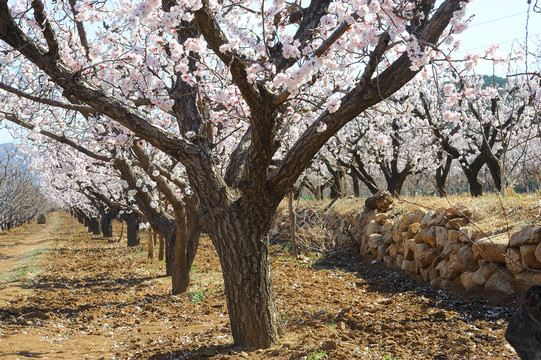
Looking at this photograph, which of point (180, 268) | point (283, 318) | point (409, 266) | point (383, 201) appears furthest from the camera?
point (383, 201)

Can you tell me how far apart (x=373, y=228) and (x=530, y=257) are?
5.02m

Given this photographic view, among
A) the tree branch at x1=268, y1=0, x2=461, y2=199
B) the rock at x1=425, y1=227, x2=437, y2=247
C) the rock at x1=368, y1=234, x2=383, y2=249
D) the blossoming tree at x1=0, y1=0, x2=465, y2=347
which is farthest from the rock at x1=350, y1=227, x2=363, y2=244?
the tree branch at x1=268, y1=0, x2=461, y2=199

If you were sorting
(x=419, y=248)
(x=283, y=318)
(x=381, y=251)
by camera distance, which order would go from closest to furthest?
(x=283, y=318) < (x=419, y=248) < (x=381, y=251)

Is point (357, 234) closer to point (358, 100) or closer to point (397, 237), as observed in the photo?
point (397, 237)

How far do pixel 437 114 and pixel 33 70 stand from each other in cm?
1323

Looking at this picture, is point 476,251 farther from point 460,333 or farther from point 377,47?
point 377,47

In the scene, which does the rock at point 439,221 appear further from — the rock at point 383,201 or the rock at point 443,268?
the rock at point 383,201

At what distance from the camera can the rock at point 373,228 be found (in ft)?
33.6

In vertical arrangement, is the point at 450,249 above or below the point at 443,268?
above

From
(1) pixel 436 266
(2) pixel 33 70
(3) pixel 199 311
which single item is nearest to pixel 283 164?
(3) pixel 199 311

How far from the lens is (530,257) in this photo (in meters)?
5.35

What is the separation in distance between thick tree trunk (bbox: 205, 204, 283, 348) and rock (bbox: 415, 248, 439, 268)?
14.3 feet

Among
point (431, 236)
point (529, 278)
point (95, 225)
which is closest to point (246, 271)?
point (529, 278)

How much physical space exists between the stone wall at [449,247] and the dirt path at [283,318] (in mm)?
345
